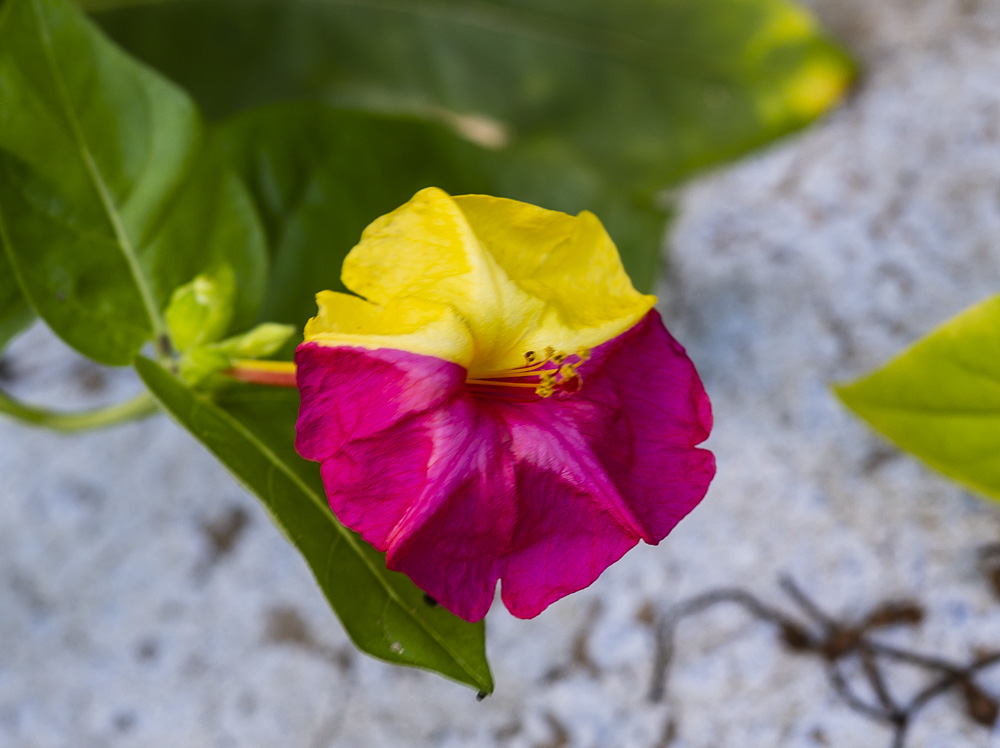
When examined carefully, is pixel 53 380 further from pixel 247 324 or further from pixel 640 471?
pixel 640 471

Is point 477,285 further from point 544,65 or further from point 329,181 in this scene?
point 544,65

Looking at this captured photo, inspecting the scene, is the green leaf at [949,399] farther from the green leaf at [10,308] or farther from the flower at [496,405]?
the green leaf at [10,308]

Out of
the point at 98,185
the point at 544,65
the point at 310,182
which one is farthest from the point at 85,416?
the point at 544,65

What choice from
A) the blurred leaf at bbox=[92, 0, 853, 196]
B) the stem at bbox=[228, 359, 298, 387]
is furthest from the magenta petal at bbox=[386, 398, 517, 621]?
the blurred leaf at bbox=[92, 0, 853, 196]

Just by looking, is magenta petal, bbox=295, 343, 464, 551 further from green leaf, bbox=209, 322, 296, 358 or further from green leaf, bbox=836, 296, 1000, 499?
green leaf, bbox=836, 296, 1000, 499

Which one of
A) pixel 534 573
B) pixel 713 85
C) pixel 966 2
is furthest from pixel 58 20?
pixel 966 2

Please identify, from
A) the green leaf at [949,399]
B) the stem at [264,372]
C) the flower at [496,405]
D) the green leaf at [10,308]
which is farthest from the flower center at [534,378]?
the green leaf at [10,308]
